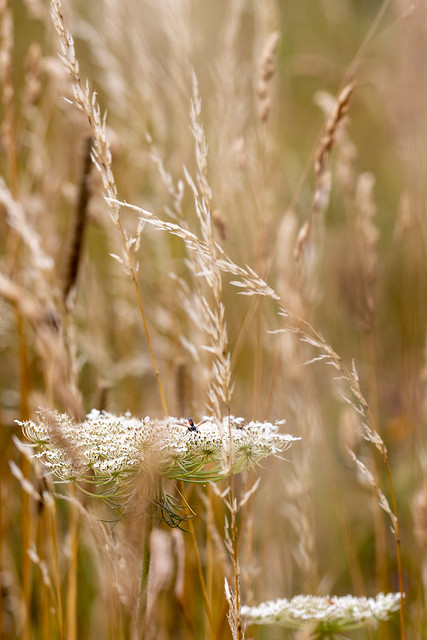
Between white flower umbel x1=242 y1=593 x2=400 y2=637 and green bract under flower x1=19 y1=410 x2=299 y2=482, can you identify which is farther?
white flower umbel x1=242 y1=593 x2=400 y2=637

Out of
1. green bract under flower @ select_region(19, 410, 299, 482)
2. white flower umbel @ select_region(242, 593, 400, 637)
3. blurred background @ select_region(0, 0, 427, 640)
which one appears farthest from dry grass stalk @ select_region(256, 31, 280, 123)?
white flower umbel @ select_region(242, 593, 400, 637)

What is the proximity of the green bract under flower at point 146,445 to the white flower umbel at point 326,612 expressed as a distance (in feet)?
0.88

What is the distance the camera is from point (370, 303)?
1.20 metres

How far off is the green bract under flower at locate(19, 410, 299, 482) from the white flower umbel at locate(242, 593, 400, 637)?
27 cm

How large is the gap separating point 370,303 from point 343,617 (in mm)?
557

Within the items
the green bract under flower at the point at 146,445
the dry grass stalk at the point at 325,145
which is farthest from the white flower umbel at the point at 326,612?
the dry grass stalk at the point at 325,145

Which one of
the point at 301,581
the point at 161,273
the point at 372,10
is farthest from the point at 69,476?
the point at 372,10

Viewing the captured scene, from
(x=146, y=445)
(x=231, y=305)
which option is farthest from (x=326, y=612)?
(x=231, y=305)

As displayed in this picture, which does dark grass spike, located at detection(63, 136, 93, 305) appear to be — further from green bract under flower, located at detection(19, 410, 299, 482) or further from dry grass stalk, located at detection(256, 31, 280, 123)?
green bract under flower, located at detection(19, 410, 299, 482)

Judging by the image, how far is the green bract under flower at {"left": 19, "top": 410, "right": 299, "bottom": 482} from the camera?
2.10 feet

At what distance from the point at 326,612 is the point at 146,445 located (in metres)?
0.37

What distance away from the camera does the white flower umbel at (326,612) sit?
84cm

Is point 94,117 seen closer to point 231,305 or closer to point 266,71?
point 266,71

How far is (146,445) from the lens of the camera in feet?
2.11
